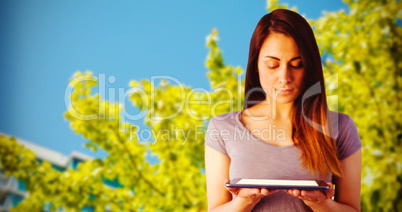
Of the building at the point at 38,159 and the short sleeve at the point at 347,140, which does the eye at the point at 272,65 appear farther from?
the building at the point at 38,159

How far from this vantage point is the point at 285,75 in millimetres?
1046

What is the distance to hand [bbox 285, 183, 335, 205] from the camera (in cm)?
83

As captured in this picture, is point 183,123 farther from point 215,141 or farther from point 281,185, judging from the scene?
point 281,185

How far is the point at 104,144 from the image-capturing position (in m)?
1.90

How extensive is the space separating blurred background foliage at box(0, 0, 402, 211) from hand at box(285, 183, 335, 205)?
0.93 m

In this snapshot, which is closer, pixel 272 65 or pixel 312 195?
pixel 312 195

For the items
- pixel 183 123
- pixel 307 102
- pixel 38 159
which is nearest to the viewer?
pixel 307 102

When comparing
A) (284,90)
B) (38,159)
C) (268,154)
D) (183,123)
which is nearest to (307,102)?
(284,90)

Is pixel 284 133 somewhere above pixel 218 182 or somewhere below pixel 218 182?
above

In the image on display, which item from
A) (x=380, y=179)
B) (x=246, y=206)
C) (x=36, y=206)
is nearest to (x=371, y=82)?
(x=380, y=179)

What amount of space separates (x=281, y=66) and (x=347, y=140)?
1.02ft

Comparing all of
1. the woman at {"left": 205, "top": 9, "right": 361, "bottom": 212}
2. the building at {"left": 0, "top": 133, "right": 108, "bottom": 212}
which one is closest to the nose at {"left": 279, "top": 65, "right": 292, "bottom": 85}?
the woman at {"left": 205, "top": 9, "right": 361, "bottom": 212}

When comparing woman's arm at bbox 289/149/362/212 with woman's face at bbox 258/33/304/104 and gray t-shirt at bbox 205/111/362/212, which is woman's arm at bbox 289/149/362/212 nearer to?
gray t-shirt at bbox 205/111/362/212

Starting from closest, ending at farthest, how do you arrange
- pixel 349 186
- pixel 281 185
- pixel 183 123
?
pixel 281 185
pixel 349 186
pixel 183 123
